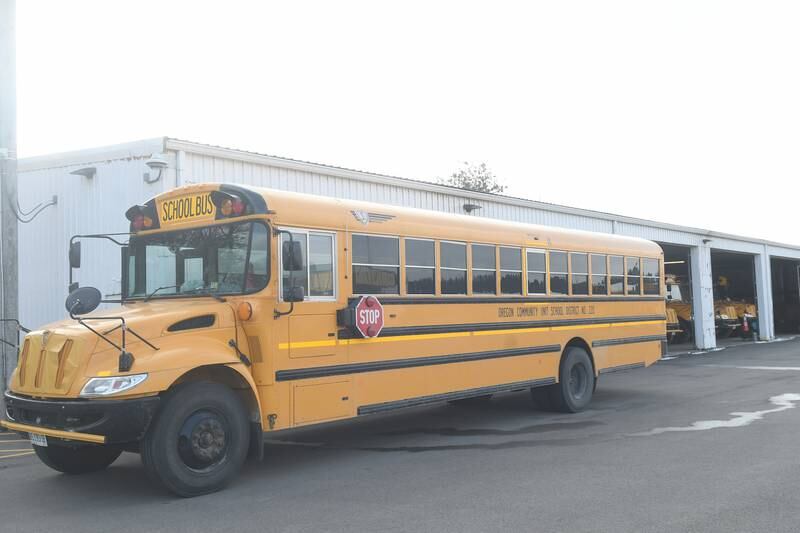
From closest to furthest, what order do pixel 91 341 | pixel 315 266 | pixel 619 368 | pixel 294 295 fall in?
pixel 91 341
pixel 294 295
pixel 315 266
pixel 619 368

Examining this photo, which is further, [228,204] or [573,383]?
[573,383]

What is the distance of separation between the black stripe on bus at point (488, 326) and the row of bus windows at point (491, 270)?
42 centimetres

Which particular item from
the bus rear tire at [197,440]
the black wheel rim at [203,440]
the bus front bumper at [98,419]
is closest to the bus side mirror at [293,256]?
the bus rear tire at [197,440]

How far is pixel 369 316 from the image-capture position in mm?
7730

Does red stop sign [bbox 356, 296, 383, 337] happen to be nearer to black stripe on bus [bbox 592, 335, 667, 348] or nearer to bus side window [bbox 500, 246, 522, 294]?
bus side window [bbox 500, 246, 522, 294]

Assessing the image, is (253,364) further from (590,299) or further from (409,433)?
(590,299)

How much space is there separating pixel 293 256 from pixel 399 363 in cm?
212

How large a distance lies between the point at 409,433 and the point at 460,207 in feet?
26.1

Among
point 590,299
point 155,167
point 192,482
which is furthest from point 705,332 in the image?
point 192,482

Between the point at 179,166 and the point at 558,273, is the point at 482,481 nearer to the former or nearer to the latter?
the point at 558,273

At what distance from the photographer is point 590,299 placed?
1151cm

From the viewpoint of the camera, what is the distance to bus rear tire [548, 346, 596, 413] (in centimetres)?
1080

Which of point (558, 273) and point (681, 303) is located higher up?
point (558, 273)

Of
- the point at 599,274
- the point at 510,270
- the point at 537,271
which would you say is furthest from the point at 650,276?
the point at 510,270
